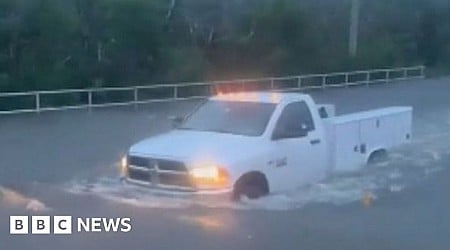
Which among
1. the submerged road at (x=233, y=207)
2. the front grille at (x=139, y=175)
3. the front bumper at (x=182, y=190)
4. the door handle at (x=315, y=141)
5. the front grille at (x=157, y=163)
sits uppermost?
the door handle at (x=315, y=141)

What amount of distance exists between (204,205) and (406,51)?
54.1m

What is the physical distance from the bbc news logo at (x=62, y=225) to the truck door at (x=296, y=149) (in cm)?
317

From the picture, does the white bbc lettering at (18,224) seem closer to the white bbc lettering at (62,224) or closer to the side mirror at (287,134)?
the white bbc lettering at (62,224)

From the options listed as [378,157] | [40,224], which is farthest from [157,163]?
[378,157]

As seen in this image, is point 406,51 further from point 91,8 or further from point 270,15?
point 91,8

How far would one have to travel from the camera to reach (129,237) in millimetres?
12633

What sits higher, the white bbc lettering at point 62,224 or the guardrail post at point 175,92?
the white bbc lettering at point 62,224

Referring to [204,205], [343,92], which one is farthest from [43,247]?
[343,92]

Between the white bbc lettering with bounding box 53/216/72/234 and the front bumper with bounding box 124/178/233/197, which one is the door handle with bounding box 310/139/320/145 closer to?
the front bumper with bounding box 124/178/233/197

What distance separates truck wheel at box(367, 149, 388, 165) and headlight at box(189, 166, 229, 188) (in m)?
5.33

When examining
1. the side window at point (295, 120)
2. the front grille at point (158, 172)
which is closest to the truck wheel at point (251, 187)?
the front grille at point (158, 172)

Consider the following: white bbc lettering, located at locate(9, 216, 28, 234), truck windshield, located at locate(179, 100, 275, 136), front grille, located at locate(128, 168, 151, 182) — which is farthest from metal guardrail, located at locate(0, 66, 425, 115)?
white bbc lettering, located at locate(9, 216, 28, 234)

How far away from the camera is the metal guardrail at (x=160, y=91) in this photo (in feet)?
119

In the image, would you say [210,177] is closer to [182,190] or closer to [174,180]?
[182,190]
